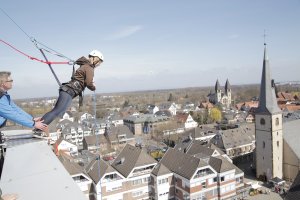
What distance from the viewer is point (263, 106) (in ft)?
90.7

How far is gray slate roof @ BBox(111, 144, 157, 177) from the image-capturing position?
21.6m


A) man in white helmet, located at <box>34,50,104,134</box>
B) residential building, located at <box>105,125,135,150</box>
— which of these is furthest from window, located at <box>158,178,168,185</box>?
residential building, located at <box>105,125,135,150</box>

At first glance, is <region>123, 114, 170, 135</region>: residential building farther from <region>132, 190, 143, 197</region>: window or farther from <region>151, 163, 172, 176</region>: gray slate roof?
<region>132, 190, 143, 197</region>: window

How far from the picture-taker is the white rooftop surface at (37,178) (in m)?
2.14

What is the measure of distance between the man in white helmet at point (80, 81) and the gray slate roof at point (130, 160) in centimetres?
1701

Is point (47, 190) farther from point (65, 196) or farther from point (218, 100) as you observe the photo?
point (218, 100)

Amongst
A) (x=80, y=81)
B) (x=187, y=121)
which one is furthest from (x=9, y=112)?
(x=187, y=121)

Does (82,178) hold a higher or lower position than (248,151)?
higher

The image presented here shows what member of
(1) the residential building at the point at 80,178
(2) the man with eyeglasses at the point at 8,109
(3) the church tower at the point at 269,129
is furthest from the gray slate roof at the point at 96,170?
(2) the man with eyeglasses at the point at 8,109

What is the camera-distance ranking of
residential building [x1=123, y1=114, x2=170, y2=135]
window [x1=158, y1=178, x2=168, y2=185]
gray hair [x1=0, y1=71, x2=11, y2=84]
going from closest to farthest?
gray hair [x1=0, y1=71, x2=11, y2=84] < window [x1=158, y1=178, x2=168, y2=185] < residential building [x1=123, y1=114, x2=170, y2=135]

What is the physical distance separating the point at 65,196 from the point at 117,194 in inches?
771

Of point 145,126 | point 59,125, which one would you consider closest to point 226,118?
point 145,126

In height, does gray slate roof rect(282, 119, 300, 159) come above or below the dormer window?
below

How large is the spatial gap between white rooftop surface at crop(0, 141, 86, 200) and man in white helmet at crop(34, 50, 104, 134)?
1.38m
